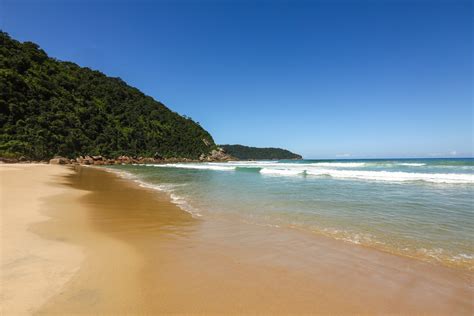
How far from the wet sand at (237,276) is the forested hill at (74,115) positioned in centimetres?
4203

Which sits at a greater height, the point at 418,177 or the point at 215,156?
the point at 215,156

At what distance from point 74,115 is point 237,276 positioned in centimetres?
6950

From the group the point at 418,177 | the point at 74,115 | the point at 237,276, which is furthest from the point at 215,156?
the point at 237,276

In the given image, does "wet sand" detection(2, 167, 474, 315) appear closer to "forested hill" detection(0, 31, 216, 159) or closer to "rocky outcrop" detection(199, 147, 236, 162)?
"forested hill" detection(0, 31, 216, 159)

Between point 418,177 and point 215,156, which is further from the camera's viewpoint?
point 215,156

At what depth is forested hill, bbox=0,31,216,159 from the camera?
1710 inches

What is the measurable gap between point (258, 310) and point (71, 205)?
26.2 ft

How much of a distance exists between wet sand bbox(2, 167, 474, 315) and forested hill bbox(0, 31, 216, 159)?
42.0 m

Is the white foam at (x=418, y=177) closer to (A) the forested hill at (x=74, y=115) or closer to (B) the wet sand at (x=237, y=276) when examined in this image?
(B) the wet sand at (x=237, y=276)

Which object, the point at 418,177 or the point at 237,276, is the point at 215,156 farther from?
the point at 237,276

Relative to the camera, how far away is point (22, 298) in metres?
2.53

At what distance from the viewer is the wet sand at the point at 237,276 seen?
266 centimetres

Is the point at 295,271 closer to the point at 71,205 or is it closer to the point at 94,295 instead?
the point at 94,295

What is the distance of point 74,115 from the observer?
59375 millimetres
